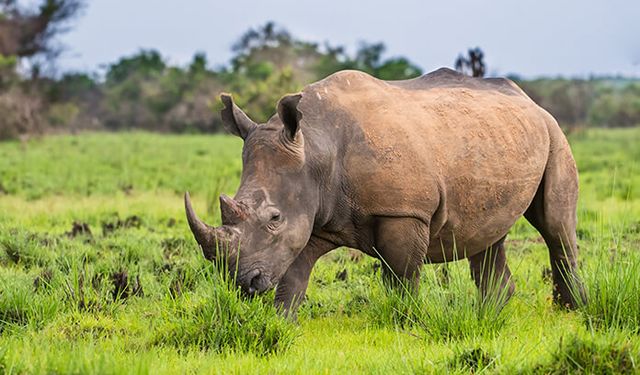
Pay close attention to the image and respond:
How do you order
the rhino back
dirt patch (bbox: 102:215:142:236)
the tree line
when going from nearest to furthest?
1. the rhino back
2. dirt patch (bbox: 102:215:142:236)
3. the tree line

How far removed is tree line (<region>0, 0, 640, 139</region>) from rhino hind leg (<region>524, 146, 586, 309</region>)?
20.8 metres

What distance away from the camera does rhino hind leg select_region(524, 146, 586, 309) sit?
644 cm

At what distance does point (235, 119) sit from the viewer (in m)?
5.41

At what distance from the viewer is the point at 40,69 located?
37969 millimetres

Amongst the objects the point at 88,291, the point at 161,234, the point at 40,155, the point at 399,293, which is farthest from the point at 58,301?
the point at 40,155

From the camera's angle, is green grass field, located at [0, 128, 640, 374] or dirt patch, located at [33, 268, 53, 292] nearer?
green grass field, located at [0, 128, 640, 374]

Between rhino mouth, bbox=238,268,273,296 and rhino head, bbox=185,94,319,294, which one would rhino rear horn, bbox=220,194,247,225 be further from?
rhino mouth, bbox=238,268,273,296

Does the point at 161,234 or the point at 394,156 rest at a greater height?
the point at 394,156

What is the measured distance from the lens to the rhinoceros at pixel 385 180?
500 centimetres

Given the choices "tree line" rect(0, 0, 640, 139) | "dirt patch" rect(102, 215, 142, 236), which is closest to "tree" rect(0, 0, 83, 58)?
"tree line" rect(0, 0, 640, 139)

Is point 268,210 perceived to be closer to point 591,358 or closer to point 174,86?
point 591,358

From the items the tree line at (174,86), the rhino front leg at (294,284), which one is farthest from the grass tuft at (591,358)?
the tree line at (174,86)

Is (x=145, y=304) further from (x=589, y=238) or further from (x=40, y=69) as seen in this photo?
(x=40, y=69)

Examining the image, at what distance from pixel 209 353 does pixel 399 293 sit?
135 cm
